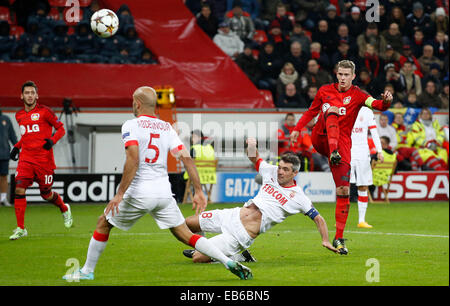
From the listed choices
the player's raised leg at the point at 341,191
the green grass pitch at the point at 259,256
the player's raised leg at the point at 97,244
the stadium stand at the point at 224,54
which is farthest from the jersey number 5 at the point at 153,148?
Answer: the stadium stand at the point at 224,54

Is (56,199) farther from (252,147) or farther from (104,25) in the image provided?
(252,147)

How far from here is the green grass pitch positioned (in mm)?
7691

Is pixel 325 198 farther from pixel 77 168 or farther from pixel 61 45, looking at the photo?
pixel 61 45

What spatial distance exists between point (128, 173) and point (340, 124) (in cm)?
432

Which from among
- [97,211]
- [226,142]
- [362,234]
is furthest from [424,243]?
[226,142]

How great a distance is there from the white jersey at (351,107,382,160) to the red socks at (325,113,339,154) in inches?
167

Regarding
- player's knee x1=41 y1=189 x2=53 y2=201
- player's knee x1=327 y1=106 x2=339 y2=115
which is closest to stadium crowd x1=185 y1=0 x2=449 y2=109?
player's knee x1=41 y1=189 x2=53 y2=201

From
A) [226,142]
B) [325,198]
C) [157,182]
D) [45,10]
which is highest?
[45,10]

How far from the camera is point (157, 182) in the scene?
7215 mm

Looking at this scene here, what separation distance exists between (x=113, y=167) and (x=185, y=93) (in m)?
2.66

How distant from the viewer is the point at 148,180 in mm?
7180

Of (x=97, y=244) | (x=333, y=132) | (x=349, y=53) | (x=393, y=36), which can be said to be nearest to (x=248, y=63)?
(x=349, y=53)

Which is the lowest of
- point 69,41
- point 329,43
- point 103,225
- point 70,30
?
point 103,225

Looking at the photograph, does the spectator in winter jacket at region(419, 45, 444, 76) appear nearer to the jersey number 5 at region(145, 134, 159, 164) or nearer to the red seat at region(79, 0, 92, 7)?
the red seat at region(79, 0, 92, 7)
